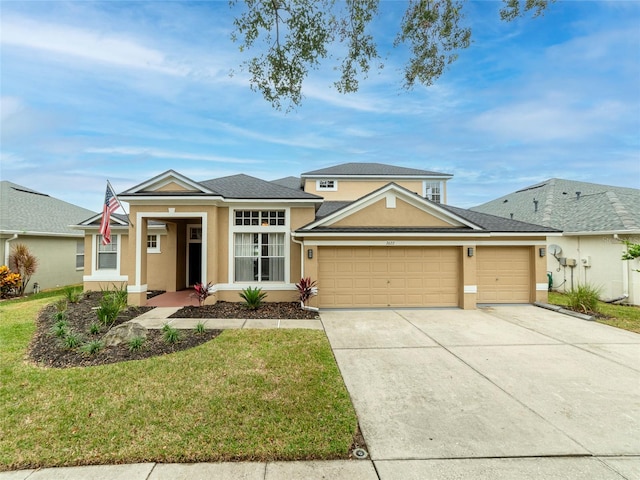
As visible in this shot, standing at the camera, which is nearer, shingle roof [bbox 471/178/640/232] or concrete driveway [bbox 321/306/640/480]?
concrete driveway [bbox 321/306/640/480]

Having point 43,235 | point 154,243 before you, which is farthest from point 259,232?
point 43,235

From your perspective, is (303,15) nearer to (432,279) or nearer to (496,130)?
(432,279)

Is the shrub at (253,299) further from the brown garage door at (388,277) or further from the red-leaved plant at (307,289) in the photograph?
the brown garage door at (388,277)

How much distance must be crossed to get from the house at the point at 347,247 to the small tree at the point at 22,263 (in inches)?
271

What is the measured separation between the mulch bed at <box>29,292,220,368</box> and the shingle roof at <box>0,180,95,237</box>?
909cm

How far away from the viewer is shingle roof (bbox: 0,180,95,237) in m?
14.7

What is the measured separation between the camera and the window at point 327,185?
20413mm

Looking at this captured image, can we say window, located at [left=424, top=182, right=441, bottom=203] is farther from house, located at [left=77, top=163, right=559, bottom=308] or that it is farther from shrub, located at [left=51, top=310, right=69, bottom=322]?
shrub, located at [left=51, top=310, right=69, bottom=322]

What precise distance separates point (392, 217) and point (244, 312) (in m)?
6.38

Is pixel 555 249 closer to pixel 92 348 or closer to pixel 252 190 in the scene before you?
pixel 252 190

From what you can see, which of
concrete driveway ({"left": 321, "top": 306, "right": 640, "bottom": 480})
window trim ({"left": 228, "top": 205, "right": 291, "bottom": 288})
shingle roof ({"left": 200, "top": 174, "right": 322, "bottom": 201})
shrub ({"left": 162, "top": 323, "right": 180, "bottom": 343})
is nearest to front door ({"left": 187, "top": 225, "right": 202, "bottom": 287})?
shingle roof ({"left": 200, "top": 174, "right": 322, "bottom": 201})

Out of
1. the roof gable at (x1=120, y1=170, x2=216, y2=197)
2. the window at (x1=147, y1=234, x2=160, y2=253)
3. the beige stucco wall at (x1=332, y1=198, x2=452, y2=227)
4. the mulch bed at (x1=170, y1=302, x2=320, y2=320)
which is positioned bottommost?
the mulch bed at (x1=170, y1=302, x2=320, y2=320)

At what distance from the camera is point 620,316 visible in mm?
9562

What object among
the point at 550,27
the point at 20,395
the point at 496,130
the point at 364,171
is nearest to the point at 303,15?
the point at 550,27
